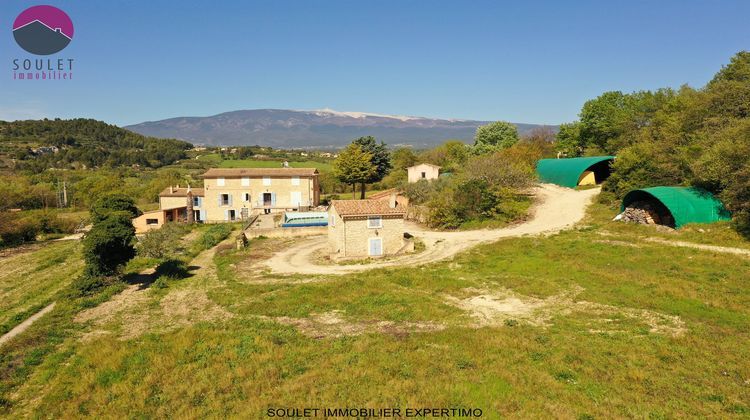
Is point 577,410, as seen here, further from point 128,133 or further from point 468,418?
point 128,133

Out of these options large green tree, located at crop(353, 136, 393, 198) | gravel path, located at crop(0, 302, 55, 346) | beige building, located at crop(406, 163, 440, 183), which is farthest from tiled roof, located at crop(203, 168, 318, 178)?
gravel path, located at crop(0, 302, 55, 346)

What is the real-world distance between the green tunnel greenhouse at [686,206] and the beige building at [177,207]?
49335mm

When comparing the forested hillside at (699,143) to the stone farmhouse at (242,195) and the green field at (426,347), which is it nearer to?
the green field at (426,347)

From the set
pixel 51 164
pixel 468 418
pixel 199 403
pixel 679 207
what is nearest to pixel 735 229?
pixel 679 207

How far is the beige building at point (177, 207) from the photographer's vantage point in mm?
49750

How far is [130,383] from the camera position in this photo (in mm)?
12758

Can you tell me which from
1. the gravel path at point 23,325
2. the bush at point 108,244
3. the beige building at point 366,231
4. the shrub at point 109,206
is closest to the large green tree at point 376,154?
the beige building at point 366,231

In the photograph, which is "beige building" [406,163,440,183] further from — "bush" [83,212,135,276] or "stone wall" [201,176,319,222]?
"bush" [83,212,135,276]

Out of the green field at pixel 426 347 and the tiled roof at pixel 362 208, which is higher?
the tiled roof at pixel 362 208

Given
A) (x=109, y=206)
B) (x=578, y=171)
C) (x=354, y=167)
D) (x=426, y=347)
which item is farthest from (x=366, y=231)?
(x=578, y=171)

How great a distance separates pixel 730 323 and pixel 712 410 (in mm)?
7500

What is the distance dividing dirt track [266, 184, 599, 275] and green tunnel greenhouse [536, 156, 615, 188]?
3.21 m

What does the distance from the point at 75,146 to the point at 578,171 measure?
459 ft

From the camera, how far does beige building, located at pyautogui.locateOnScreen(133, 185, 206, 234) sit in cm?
4975
